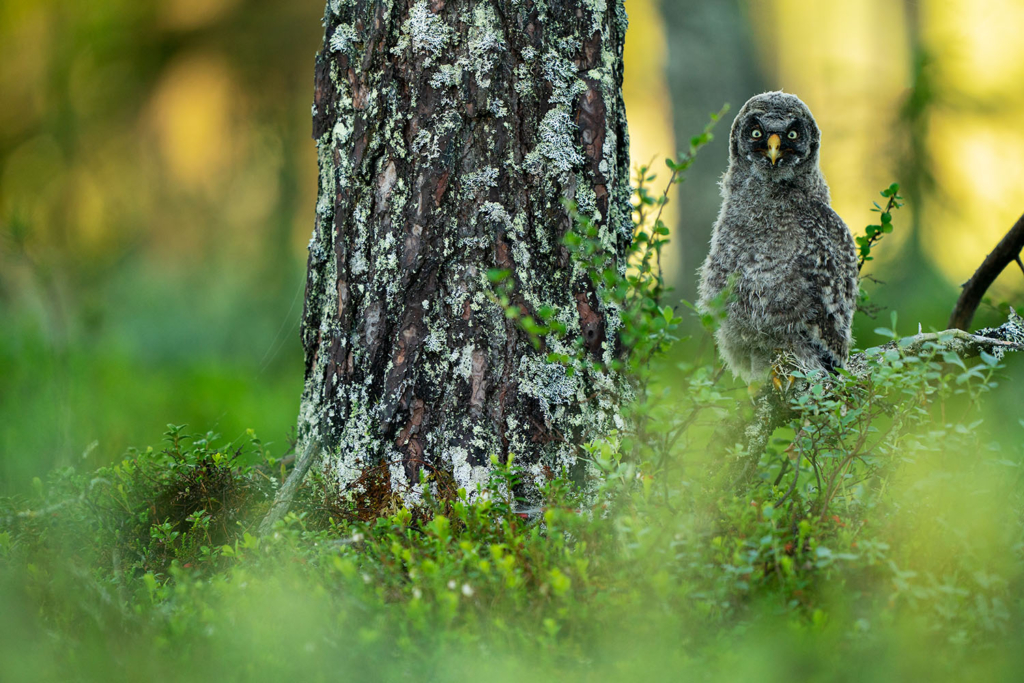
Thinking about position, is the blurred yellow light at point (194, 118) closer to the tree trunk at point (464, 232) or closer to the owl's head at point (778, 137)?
the tree trunk at point (464, 232)

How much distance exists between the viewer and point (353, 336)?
2.29 meters

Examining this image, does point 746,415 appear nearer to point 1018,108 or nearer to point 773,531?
point 773,531

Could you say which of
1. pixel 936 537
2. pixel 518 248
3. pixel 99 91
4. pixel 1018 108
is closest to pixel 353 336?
pixel 518 248

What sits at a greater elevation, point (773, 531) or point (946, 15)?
point (946, 15)

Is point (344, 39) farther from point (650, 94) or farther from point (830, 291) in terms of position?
point (650, 94)

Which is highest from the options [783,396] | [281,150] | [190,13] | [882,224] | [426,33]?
[190,13]

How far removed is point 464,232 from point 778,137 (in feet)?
4.53

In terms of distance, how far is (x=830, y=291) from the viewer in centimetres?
267

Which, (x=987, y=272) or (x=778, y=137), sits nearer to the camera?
(x=987, y=272)

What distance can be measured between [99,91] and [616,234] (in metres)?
4.87

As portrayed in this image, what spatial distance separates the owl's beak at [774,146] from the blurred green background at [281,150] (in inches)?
105

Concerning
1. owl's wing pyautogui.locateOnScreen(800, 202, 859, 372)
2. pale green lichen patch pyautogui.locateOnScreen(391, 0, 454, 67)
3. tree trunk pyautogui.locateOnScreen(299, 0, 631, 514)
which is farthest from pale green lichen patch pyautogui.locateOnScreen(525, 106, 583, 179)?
owl's wing pyautogui.locateOnScreen(800, 202, 859, 372)

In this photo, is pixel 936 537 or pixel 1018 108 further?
pixel 1018 108

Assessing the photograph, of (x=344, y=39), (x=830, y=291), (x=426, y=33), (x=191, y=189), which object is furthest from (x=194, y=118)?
(x=830, y=291)
